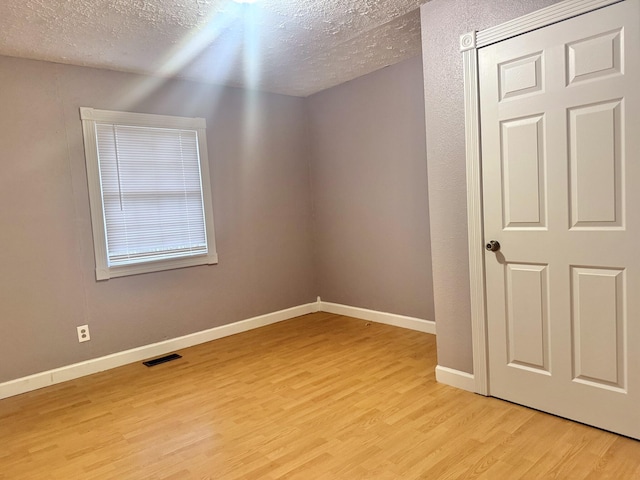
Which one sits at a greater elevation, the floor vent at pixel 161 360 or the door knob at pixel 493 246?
the door knob at pixel 493 246

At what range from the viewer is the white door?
1.98 metres

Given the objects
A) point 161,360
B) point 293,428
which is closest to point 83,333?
point 161,360

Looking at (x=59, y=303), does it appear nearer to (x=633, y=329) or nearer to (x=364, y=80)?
(x=364, y=80)

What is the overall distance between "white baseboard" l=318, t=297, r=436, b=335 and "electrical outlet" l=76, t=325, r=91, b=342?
7.96ft

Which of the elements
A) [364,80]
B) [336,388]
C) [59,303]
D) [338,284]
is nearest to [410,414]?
[336,388]

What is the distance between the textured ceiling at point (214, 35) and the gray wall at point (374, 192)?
16.0 inches

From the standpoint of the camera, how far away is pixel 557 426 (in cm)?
220

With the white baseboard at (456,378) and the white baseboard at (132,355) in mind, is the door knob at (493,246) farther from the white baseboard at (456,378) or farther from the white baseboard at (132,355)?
the white baseboard at (132,355)

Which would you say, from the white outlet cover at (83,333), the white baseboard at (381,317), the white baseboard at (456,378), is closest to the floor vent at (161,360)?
the white outlet cover at (83,333)

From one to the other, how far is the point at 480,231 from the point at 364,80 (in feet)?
7.56

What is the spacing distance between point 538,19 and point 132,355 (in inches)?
147

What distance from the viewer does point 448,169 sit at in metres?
2.65

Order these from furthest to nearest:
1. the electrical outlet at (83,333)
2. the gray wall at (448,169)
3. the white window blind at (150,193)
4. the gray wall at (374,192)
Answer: the gray wall at (374,192), the white window blind at (150,193), the electrical outlet at (83,333), the gray wall at (448,169)

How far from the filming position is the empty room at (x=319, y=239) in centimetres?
207
